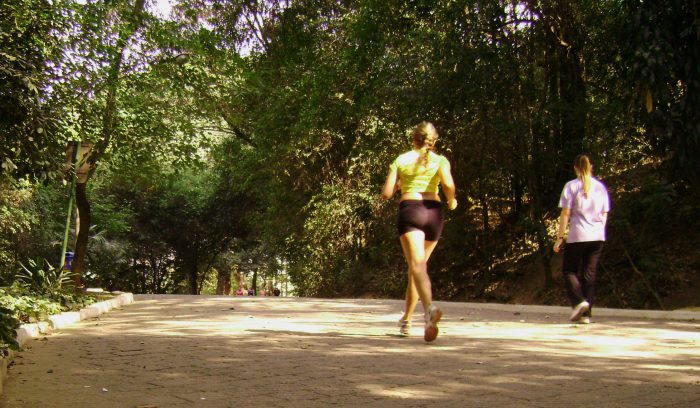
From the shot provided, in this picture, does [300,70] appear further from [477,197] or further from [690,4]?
[690,4]

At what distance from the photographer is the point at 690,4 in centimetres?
1288

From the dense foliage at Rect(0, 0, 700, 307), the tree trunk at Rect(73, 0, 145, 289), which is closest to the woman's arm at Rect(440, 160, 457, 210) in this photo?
the dense foliage at Rect(0, 0, 700, 307)

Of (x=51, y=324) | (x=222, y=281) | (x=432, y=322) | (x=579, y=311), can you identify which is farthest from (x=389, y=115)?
(x=222, y=281)

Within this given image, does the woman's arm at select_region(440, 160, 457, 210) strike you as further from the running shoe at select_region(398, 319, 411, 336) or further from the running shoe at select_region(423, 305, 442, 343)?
the running shoe at select_region(398, 319, 411, 336)

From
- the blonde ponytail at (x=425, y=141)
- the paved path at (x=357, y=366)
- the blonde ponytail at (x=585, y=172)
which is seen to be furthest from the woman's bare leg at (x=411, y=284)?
the blonde ponytail at (x=585, y=172)

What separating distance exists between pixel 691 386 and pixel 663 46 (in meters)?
8.63

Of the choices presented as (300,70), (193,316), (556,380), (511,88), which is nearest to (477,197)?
(511,88)

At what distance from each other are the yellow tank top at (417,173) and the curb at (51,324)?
12.8 ft

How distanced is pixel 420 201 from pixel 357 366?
7.60ft

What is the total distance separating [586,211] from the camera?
34.6 ft

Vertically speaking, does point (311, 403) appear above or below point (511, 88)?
below

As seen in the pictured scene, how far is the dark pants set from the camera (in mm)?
10500

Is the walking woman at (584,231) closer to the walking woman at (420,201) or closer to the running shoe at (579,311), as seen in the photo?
the running shoe at (579,311)

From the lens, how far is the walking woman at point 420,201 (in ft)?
26.6
